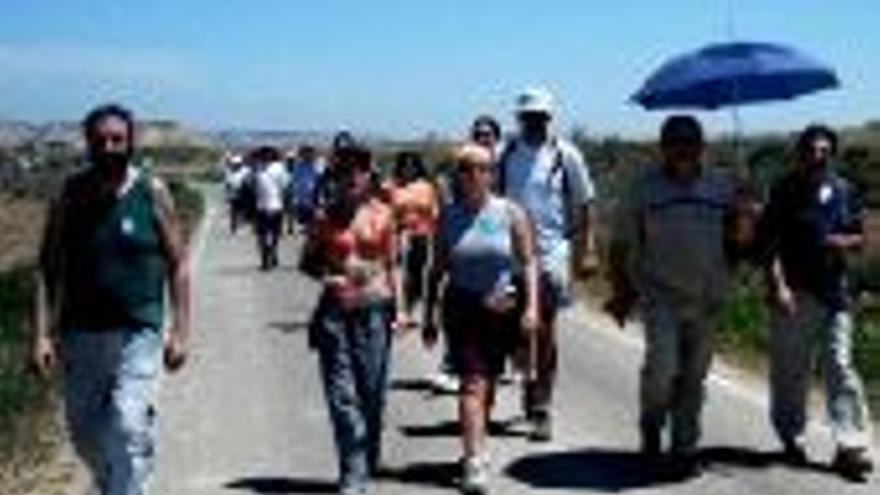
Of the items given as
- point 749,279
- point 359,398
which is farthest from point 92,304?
point 749,279

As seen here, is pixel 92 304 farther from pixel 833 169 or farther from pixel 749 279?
pixel 749 279

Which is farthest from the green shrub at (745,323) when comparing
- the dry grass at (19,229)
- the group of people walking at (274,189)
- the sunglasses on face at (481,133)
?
the dry grass at (19,229)

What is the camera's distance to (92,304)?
10.3 meters

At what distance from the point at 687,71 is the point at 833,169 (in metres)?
0.97

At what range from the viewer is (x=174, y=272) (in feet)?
34.1

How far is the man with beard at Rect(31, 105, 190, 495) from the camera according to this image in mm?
10242

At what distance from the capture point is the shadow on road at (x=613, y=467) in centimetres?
1287

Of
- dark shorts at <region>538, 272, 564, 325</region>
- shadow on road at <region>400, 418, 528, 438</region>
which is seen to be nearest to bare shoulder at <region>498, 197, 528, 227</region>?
dark shorts at <region>538, 272, 564, 325</region>

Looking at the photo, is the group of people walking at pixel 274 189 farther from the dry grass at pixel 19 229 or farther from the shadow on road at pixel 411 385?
the shadow on road at pixel 411 385

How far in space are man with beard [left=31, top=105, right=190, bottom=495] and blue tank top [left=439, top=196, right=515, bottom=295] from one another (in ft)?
8.28

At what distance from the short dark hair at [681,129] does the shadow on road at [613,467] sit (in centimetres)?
180

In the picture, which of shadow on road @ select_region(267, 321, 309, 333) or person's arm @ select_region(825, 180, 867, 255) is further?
shadow on road @ select_region(267, 321, 309, 333)

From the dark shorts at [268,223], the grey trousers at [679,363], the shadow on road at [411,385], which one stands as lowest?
the shadow on road at [411,385]

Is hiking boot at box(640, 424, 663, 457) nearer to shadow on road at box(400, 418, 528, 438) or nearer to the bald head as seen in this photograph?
shadow on road at box(400, 418, 528, 438)
